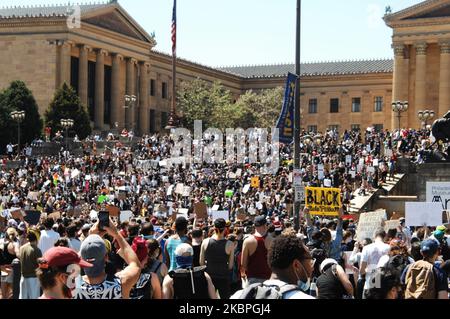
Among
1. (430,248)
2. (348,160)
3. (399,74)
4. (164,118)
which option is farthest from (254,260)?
(164,118)

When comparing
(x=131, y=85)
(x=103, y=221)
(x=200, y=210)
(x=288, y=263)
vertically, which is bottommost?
(x=200, y=210)

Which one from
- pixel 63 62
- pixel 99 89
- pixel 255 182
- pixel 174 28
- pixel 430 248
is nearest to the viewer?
pixel 430 248

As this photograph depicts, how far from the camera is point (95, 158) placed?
5062 cm

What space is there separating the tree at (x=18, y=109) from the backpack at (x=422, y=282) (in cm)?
5539

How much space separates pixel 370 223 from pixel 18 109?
4967cm

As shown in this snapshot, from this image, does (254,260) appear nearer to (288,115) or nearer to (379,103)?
(288,115)

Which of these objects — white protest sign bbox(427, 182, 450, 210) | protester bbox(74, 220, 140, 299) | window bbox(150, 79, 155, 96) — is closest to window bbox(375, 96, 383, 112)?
window bbox(150, 79, 155, 96)

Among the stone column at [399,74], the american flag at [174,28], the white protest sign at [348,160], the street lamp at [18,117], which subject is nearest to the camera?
the white protest sign at [348,160]

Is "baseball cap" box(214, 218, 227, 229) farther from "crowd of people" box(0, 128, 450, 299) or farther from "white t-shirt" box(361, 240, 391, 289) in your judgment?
"white t-shirt" box(361, 240, 391, 289)

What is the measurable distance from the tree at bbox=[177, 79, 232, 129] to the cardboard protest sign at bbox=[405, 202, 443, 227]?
61070 millimetres

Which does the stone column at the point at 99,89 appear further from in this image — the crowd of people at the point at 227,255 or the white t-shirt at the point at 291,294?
the white t-shirt at the point at 291,294

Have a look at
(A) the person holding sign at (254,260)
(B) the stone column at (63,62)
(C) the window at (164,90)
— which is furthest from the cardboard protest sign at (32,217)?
(C) the window at (164,90)

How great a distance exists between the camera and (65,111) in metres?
65.2

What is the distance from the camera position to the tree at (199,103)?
268ft
